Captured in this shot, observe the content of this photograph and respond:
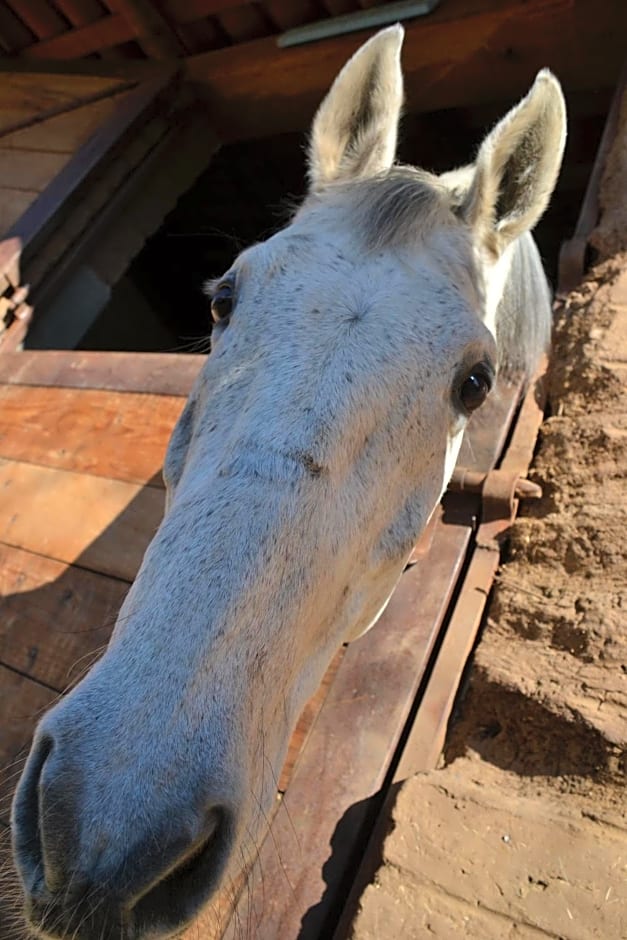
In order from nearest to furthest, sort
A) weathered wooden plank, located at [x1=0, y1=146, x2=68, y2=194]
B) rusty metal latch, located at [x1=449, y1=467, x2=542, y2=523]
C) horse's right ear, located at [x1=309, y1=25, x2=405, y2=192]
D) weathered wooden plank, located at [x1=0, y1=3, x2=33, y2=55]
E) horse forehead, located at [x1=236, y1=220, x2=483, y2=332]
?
horse forehead, located at [x1=236, y1=220, x2=483, y2=332] < horse's right ear, located at [x1=309, y1=25, x2=405, y2=192] < rusty metal latch, located at [x1=449, y1=467, x2=542, y2=523] < weathered wooden plank, located at [x1=0, y1=146, x2=68, y2=194] < weathered wooden plank, located at [x1=0, y1=3, x2=33, y2=55]

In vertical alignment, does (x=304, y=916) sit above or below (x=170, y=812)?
below

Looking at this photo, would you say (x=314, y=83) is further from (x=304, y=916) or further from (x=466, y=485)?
(x=304, y=916)

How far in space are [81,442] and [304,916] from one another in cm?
217

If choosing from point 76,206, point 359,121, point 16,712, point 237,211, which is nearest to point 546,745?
point 16,712

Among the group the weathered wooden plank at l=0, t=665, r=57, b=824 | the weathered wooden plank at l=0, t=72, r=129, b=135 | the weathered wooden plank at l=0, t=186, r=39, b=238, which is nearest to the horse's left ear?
the weathered wooden plank at l=0, t=665, r=57, b=824

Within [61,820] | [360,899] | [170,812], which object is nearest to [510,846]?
[360,899]

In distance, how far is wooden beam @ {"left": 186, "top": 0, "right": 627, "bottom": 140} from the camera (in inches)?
145

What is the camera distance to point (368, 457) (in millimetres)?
1375

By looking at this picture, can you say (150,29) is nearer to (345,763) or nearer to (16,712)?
(16,712)

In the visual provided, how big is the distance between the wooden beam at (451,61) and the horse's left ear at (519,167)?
7.79ft

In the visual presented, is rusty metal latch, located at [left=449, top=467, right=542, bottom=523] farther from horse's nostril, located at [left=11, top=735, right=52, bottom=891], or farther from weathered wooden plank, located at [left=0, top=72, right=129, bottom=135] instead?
weathered wooden plank, located at [left=0, top=72, right=129, bottom=135]

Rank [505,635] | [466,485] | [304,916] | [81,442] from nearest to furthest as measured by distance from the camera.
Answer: [304,916] → [505,635] → [466,485] → [81,442]

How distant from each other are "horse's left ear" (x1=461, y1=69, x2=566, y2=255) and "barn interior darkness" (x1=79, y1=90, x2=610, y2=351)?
2.18 meters

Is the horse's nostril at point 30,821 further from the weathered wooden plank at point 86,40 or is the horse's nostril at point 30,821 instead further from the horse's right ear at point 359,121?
the weathered wooden plank at point 86,40
